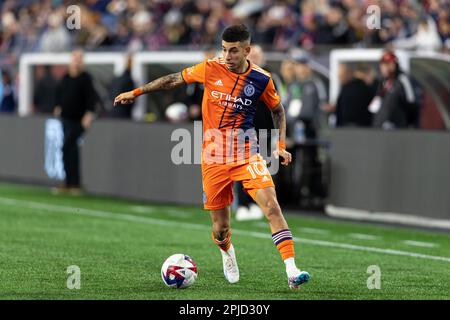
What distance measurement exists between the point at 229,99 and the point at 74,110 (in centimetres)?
1151

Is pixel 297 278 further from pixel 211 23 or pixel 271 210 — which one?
pixel 211 23

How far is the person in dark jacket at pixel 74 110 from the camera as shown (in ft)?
70.3

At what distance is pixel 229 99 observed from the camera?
33.8ft

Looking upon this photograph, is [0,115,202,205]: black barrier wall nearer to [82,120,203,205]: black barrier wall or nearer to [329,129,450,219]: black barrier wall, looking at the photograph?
[82,120,203,205]: black barrier wall

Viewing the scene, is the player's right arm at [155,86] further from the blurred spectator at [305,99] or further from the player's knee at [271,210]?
the blurred spectator at [305,99]

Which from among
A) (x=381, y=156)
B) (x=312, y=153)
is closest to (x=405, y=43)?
(x=312, y=153)

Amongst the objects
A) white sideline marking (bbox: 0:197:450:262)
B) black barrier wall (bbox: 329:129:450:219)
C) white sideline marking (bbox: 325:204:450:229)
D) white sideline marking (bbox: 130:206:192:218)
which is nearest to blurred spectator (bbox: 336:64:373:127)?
black barrier wall (bbox: 329:129:450:219)

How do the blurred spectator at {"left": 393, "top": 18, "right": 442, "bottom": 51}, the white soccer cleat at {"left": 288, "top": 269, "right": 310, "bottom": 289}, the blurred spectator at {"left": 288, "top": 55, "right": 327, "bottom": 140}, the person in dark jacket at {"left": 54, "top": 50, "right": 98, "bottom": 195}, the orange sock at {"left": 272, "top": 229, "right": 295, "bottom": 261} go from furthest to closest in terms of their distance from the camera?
the person in dark jacket at {"left": 54, "top": 50, "right": 98, "bottom": 195}, the blurred spectator at {"left": 393, "top": 18, "right": 442, "bottom": 51}, the blurred spectator at {"left": 288, "top": 55, "right": 327, "bottom": 140}, the orange sock at {"left": 272, "top": 229, "right": 295, "bottom": 261}, the white soccer cleat at {"left": 288, "top": 269, "right": 310, "bottom": 289}

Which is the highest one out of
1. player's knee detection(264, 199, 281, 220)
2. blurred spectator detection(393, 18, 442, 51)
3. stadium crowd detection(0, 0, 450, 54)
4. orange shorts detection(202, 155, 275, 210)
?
stadium crowd detection(0, 0, 450, 54)

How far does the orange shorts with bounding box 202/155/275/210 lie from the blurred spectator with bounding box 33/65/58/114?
1624cm

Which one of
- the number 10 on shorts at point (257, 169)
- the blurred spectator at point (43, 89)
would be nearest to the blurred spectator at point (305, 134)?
the blurred spectator at point (43, 89)

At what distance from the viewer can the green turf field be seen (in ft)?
32.9

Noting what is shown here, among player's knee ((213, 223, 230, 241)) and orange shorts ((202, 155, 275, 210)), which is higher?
orange shorts ((202, 155, 275, 210))

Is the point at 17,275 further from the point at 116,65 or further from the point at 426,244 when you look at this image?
the point at 116,65
